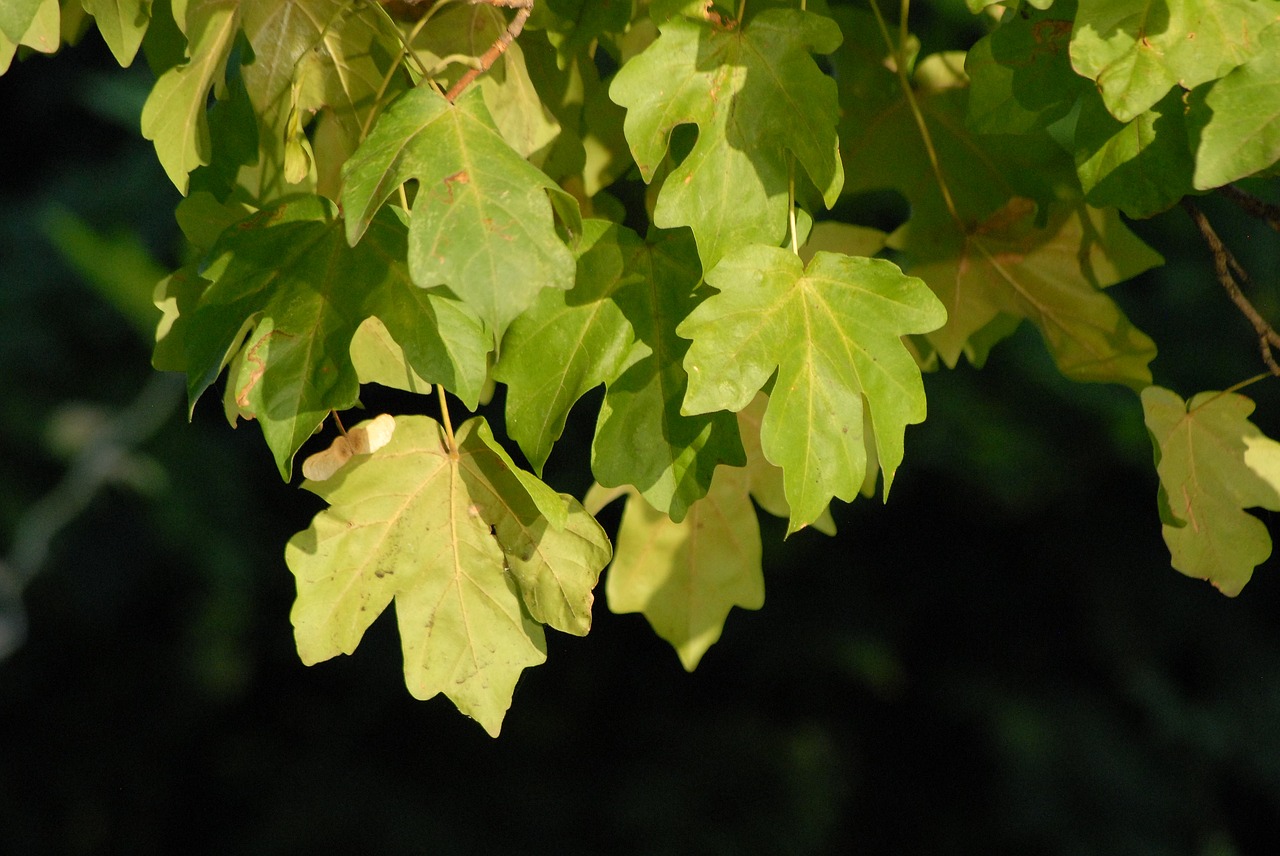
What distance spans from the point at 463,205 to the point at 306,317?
0.15 m

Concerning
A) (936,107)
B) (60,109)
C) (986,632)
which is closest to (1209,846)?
(986,632)

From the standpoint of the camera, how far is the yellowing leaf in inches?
27.3

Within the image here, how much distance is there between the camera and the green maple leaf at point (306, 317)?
23.9 inches

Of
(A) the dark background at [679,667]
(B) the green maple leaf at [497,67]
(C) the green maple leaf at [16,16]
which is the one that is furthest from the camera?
(A) the dark background at [679,667]

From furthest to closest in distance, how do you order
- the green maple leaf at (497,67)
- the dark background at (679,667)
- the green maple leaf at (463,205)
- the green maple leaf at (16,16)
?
the dark background at (679,667), the green maple leaf at (497,67), the green maple leaf at (16,16), the green maple leaf at (463,205)

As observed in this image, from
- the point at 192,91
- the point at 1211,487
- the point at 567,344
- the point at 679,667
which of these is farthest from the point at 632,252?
the point at 679,667

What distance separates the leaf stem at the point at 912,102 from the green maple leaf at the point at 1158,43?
0.16 meters

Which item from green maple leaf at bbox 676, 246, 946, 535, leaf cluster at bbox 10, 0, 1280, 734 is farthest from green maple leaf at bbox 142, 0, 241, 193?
green maple leaf at bbox 676, 246, 946, 535

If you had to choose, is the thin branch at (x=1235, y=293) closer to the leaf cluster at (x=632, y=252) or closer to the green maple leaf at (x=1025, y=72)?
the leaf cluster at (x=632, y=252)

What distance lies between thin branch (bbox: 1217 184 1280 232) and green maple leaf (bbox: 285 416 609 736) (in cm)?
44

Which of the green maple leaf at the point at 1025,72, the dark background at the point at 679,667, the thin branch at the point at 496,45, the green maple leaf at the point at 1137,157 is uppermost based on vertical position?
the thin branch at the point at 496,45

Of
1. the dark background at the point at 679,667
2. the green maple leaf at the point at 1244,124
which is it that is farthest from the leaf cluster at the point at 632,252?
the dark background at the point at 679,667

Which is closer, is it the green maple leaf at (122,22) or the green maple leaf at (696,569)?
the green maple leaf at (122,22)

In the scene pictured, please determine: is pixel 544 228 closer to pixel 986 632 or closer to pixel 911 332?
pixel 911 332
